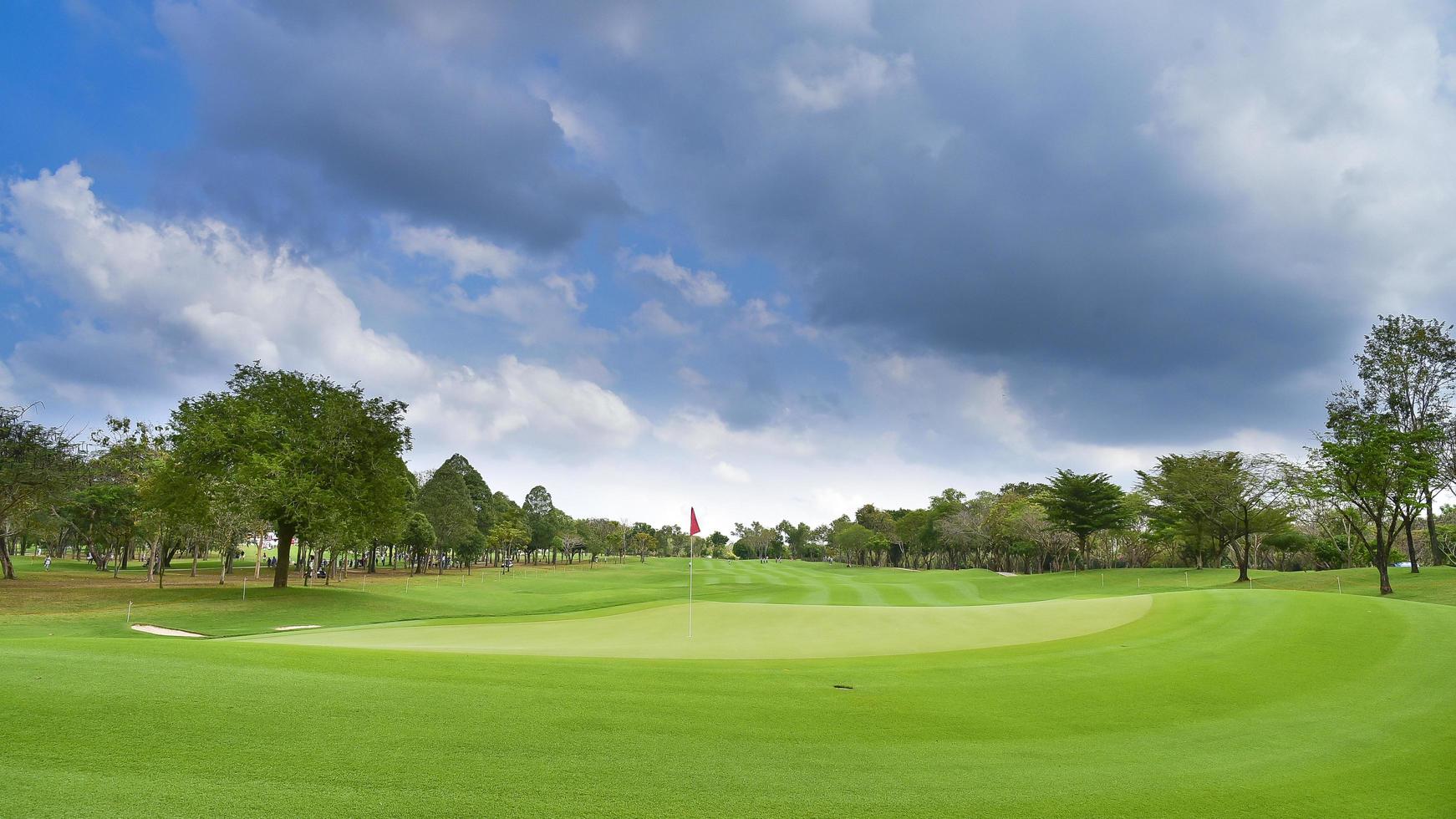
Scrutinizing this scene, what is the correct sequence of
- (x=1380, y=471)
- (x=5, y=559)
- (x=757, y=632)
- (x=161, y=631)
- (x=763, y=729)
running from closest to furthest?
(x=763, y=729)
(x=757, y=632)
(x=161, y=631)
(x=1380, y=471)
(x=5, y=559)

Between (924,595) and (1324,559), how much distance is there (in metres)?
47.7

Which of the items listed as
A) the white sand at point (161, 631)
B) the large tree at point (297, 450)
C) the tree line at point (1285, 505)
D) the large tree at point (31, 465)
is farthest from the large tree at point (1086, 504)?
the large tree at point (31, 465)

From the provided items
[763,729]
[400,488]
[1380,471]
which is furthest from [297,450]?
[1380,471]

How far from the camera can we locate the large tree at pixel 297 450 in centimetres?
3447

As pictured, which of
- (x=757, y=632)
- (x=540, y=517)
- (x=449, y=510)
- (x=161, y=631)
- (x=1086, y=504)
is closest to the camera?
(x=757, y=632)

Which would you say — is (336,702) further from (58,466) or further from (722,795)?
(58,466)

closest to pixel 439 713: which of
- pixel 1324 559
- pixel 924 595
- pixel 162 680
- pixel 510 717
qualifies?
pixel 510 717

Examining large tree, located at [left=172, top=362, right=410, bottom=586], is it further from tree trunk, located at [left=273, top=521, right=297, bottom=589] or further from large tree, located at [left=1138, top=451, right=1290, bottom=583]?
large tree, located at [left=1138, top=451, right=1290, bottom=583]

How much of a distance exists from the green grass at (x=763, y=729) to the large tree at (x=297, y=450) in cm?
2382

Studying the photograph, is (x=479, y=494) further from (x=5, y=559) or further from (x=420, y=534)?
(x=5, y=559)

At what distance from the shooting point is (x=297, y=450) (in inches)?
1431

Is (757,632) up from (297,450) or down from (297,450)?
down

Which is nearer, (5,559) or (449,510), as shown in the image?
(5,559)

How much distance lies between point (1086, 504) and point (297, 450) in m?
59.1
